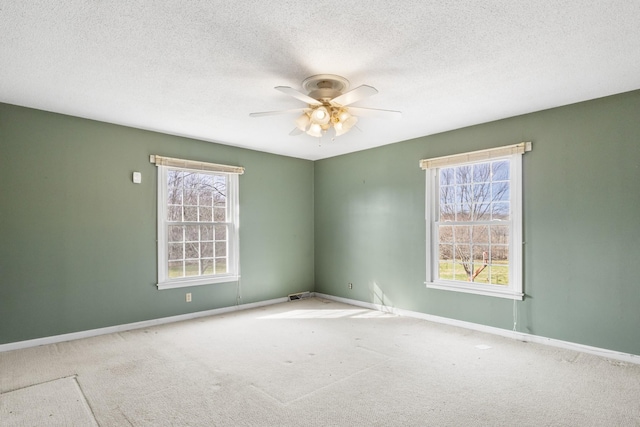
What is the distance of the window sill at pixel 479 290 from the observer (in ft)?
12.8

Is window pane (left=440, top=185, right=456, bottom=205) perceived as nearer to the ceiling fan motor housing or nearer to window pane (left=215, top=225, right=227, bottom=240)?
the ceiling fan motor housing

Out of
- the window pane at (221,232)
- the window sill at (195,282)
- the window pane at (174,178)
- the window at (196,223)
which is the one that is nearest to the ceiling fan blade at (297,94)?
the window at (196,223)

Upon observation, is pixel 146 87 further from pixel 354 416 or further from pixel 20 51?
pixel 354 416

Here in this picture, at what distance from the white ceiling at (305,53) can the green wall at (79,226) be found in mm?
401

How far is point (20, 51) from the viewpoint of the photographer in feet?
8.10

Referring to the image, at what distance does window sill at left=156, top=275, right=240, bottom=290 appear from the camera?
179 inches

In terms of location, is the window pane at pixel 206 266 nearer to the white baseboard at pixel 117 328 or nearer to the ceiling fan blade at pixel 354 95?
the white baseboard at pixel 117 328

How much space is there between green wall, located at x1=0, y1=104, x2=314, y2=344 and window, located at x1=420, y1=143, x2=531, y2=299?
9.93ft

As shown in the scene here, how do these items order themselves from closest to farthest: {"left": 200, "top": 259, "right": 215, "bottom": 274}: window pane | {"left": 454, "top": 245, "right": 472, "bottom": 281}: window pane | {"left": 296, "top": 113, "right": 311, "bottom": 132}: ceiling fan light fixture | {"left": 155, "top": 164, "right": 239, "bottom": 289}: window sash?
1. {"left": 296, "top": 113, "right": 311, "bottom": 132}: ceiling fan light fixture
2. {"left": 454, "top": 245, "right": 472, "bottom": 281}: window pane
3. {"left": 155, "top": 164, "right": 239, "bottom": 289}: window sash
4. {"left": 200, "top": 259, "right": 215, "bottom": 274}: window pane

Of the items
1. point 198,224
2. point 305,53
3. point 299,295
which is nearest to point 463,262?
point 299,295

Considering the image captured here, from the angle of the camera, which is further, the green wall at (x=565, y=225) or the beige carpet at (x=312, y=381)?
the green wall at (x=565, y=225)

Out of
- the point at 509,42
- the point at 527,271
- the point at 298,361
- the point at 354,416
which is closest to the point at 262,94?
the point at 509,42

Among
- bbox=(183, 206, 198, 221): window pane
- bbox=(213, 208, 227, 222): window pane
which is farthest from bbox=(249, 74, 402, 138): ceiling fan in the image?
bbox=(213, 208, 227, 222): window pane

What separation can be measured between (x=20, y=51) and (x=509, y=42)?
341 cm
